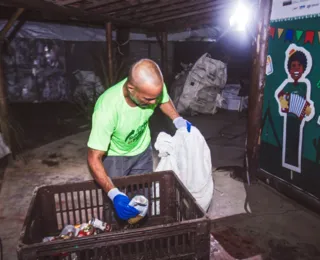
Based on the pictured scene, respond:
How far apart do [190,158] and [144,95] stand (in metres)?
0.77

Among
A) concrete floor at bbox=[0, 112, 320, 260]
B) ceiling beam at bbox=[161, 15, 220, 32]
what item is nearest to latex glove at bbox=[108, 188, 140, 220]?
concrete floor at bbox=[0, 112, 320, 260]

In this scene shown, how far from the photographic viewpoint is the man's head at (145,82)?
200cm

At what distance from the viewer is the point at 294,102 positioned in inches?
145

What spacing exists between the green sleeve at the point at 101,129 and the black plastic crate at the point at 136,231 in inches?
11.0

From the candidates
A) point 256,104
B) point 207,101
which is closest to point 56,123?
point 207,101

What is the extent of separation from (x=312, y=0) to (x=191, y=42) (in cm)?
882

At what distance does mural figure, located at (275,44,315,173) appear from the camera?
3.48 m

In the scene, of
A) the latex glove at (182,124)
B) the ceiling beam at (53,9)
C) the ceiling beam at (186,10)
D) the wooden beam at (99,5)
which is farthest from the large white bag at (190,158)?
the ceiling beam at (186,10)

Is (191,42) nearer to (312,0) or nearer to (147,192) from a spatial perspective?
(312,0)

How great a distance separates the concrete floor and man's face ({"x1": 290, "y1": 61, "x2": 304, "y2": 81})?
5.27 feet

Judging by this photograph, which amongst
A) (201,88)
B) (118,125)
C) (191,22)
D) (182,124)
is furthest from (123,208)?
(201,88)

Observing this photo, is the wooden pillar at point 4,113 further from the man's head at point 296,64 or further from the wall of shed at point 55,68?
the wall of shed at point 55,68

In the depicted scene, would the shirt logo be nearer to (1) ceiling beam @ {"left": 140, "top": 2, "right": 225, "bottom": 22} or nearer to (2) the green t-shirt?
(2) the green t-shirt

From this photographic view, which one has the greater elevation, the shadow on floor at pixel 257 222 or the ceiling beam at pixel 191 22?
the ceiling beam at pixel 191 22
